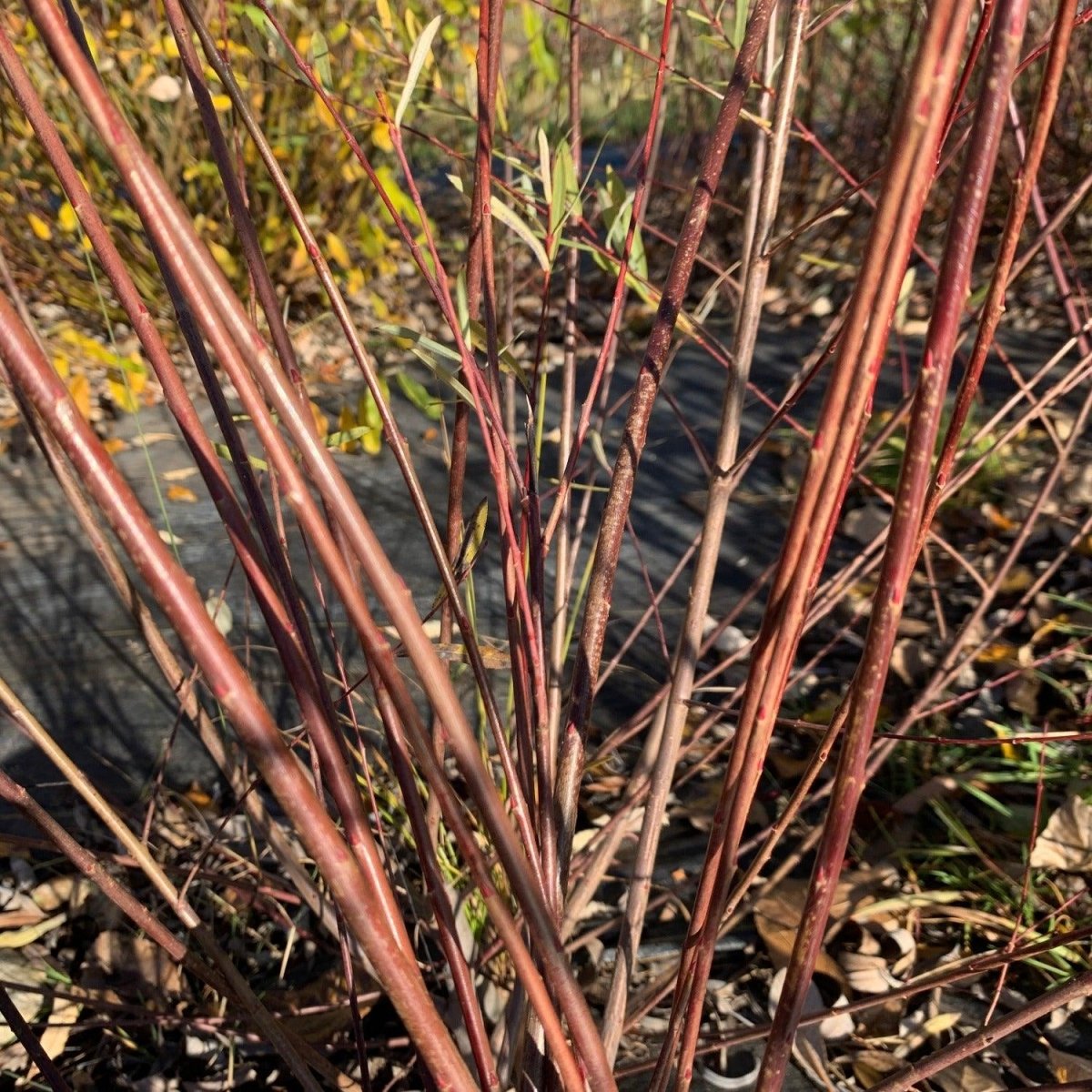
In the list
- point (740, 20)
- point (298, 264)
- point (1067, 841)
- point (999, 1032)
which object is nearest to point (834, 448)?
point (999, 1032)

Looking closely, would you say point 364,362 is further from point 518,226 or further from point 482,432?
point 518,226

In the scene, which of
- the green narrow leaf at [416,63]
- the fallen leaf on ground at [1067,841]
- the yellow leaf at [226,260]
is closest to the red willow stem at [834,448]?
the green narrow leaf at [416,63]

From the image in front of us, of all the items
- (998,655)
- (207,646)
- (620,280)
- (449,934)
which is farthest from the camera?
(998,655)

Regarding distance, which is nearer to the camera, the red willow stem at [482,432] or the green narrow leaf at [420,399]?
the red willow stem at [482,432]

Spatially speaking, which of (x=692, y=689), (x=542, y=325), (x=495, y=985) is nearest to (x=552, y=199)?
(x=542, y=325)

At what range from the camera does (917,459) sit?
46 centimetres

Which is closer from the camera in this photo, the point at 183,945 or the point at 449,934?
the point at 449,934

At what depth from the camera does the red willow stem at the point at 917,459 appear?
41cm

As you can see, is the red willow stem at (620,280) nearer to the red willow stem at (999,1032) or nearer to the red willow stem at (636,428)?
the red willow stem at (636,428)

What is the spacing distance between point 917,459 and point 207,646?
1.01 feet

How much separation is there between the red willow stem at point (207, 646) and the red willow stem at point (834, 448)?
0.21m

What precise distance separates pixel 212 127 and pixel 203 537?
187 centimetres

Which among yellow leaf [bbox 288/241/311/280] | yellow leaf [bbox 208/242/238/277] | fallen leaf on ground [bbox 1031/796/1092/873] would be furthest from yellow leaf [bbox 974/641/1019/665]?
yellow leaf [bbox 288/241/311/280]

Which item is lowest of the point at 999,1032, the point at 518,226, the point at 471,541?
the point at 999,1032
